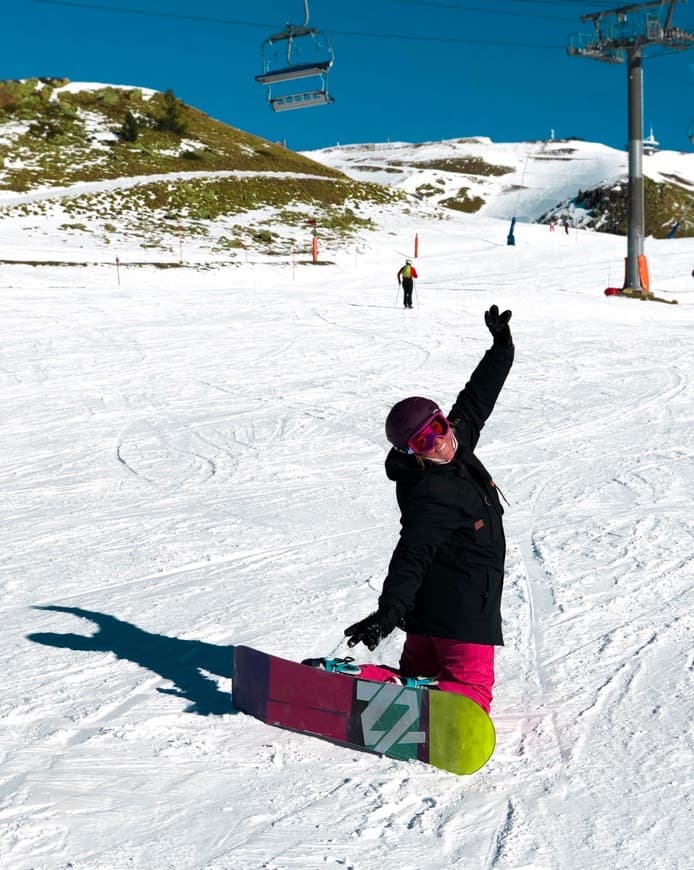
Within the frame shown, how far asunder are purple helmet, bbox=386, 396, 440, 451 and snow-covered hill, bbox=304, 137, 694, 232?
284 ft

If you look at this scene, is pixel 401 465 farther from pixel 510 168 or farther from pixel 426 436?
pixel 510 168

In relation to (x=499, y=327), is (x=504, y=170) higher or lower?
higher

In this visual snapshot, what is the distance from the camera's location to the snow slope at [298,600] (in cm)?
315

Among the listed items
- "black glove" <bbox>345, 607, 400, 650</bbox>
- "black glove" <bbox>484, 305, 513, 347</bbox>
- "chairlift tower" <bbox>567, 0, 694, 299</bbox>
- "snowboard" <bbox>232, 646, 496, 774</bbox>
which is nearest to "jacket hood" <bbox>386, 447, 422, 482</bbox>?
"black glove" <bbox>345, 607, 400, 650</bbox>

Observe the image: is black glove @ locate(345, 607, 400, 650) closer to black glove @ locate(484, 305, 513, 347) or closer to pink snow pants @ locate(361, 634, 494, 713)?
pink snow pants @ locate(361, 634, 494, 713)

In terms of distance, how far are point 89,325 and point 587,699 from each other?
15056mm

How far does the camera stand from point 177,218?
41.4 m

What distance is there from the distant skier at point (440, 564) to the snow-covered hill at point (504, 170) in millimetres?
86421

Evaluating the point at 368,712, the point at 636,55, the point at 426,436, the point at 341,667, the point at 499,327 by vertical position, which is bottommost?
the point at 368,712

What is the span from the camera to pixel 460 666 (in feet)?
12.2

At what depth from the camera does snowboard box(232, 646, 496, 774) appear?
3.48m

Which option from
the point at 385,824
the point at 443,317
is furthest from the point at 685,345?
the point at 385,824

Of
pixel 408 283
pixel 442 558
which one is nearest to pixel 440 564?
pixel 442 558

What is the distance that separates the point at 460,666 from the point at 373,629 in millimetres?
718
